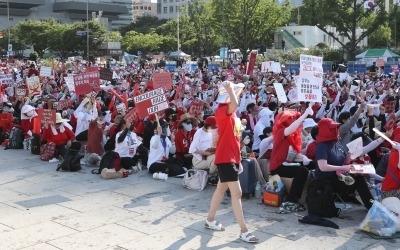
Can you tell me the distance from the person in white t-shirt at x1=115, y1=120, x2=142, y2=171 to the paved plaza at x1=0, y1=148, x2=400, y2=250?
0.56 m

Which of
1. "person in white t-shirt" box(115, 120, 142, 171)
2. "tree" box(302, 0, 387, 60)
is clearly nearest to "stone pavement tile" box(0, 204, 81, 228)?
"person in white t-shirt" box(115, 120, 142, 171)

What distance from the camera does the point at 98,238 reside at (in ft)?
22.4

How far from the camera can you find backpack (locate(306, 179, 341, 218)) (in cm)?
739

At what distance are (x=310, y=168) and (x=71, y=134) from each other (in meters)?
5.61

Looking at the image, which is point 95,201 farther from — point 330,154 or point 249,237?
point 330,154

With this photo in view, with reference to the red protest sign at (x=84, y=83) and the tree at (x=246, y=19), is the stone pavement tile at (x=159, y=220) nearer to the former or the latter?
the red protest sign at (x=84, y=83)

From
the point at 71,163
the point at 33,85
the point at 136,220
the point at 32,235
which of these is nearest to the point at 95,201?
the point at 136,220

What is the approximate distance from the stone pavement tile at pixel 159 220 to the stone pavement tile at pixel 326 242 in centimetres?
158

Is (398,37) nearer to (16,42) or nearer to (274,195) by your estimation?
(16,42)

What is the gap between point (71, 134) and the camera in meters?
11.9

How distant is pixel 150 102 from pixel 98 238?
3997 mm

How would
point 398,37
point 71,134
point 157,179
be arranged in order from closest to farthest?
point 157,179 < point 71,134 < point 398,37

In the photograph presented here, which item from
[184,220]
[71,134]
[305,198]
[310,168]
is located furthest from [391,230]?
[71,134]

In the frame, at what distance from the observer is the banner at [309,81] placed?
8.49 m
